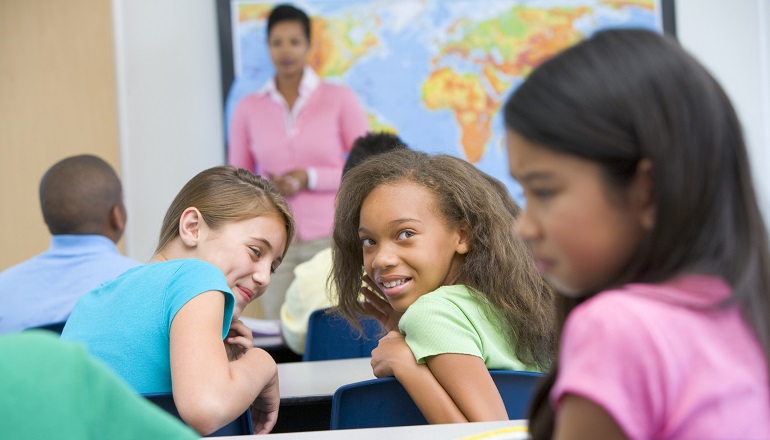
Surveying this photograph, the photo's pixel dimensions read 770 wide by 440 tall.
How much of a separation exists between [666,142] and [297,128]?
430 cm

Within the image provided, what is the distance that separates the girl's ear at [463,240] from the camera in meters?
2.12

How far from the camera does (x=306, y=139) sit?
16.5 ft

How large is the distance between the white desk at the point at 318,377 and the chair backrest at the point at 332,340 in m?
0.24

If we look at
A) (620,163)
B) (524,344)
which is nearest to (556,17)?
(524,344)

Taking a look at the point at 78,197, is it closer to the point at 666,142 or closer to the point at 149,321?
the point at 149,321

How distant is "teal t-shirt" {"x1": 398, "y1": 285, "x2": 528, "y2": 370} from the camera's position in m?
1.78

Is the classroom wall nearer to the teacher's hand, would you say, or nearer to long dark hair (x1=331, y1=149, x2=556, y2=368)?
the teacher's hand

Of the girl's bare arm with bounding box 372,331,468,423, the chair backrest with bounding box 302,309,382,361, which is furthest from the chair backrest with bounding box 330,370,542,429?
the chair backrest with bounding box 302,309,382,361

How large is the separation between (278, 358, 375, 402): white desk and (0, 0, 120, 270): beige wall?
2600 mm

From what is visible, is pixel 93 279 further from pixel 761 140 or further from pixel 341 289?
pixel 761 140

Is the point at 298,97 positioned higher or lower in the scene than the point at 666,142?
lower

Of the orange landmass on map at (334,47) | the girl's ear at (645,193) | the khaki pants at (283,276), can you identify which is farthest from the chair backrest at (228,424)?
the orange landmass on map at (334,47)

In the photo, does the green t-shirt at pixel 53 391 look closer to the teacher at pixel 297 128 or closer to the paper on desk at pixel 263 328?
the paper on desk at pixel 263 328

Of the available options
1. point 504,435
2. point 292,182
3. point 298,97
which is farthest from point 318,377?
point 298,97
